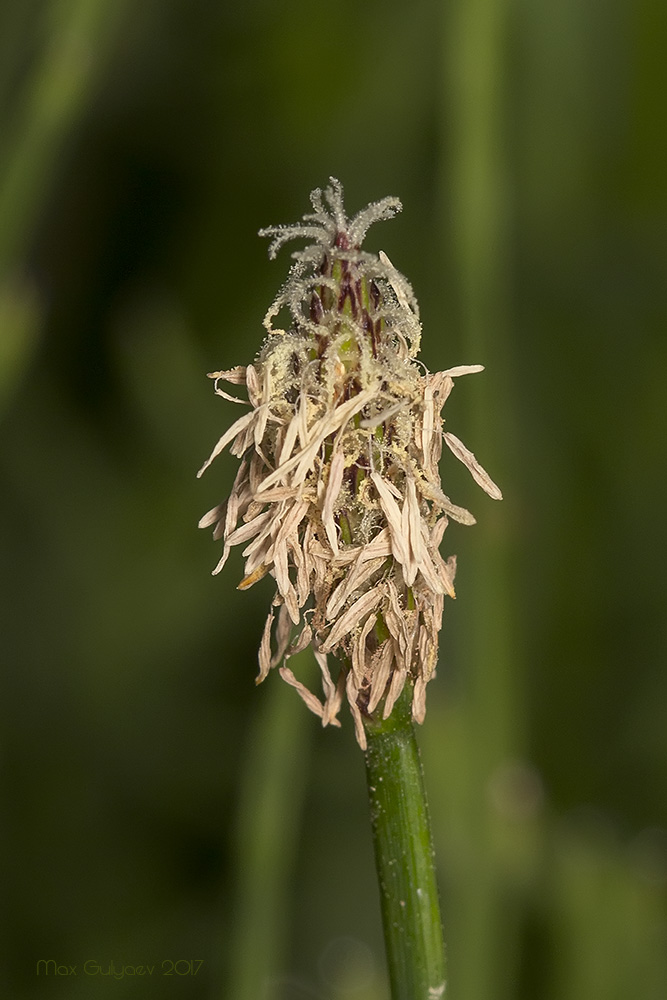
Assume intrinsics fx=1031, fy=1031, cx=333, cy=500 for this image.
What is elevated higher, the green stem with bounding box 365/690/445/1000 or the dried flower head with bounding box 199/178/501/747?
the dried flower head with bounding box 199/178/501/747

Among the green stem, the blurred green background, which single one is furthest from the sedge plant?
the blurred green background

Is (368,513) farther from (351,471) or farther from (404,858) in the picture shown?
(404,858)

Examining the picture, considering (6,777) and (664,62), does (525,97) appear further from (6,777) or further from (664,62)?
(6,777)

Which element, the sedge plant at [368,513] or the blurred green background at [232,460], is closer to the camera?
the sedge plant at [368,513]

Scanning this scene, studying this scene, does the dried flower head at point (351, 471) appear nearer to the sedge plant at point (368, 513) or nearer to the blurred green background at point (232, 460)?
the sedge plant at point (368, 513)

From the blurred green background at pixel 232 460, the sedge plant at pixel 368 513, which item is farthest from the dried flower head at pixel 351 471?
the blurred green background at pixel 232 460

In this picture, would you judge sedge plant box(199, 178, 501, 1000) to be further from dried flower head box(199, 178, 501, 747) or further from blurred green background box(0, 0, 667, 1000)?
blurred green background box(0, 0, 667, 1000)
